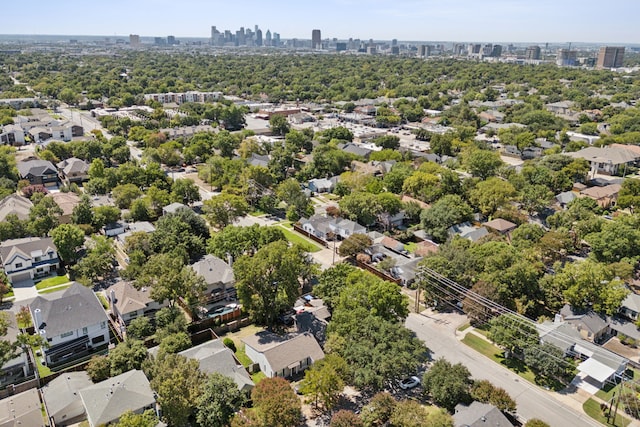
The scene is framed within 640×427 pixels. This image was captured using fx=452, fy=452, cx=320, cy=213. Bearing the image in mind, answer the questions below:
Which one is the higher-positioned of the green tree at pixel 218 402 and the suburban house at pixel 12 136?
the suburban house at pixel 12 136

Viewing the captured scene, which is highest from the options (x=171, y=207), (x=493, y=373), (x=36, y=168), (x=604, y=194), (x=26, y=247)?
(x=36, y=168)

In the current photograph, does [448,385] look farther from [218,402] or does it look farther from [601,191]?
[601,191]

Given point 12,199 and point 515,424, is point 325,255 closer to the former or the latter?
point 515,424

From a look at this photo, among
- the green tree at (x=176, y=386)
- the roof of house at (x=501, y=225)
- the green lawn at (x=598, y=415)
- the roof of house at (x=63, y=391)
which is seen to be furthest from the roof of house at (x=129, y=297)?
the roof of house at (x=501, y=225)

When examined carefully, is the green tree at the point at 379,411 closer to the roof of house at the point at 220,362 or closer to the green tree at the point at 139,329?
the roof of house at the point at 220,362

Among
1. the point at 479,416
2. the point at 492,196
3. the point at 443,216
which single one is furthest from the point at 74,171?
the point at 479,416

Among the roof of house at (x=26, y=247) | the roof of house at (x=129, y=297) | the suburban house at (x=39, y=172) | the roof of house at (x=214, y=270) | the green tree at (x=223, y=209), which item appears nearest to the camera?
the roof of house at (x=129, y=297)
